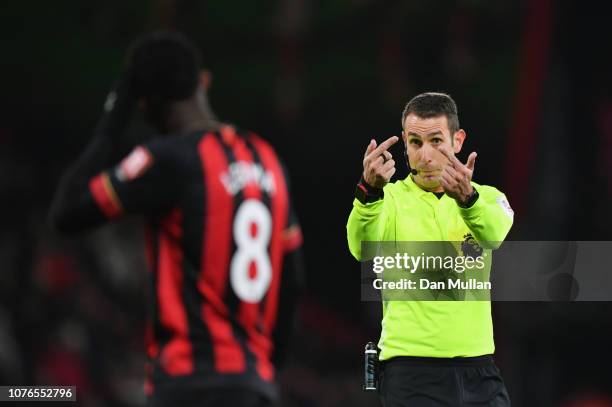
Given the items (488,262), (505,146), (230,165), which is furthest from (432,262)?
(505,146)

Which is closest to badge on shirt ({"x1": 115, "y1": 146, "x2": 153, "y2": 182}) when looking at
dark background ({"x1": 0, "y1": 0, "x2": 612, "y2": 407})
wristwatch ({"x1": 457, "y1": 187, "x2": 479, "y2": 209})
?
wristwatch ({"x1": 457, "y1": 187, "x2": 479, "y2": 209})

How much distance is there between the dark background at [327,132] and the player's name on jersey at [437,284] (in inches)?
237

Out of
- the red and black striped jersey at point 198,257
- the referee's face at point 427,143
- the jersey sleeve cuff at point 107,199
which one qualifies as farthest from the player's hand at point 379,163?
the jersey sleeve cuff at point 107,199

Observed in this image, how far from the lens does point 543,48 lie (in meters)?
10.7

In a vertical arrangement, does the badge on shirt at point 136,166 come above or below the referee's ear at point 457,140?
below

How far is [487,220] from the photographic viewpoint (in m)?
3.81

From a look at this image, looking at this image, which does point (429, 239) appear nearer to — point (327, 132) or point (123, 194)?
point (123, 194)

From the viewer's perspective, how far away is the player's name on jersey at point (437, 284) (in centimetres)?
394

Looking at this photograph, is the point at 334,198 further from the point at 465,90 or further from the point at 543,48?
the point at 543,48

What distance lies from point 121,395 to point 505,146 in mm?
4452

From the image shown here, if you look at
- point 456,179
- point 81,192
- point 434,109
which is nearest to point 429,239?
point 456,179

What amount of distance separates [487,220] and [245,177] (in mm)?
1034

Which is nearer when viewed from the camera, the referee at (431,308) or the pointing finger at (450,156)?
the pointing finger at (450,156)

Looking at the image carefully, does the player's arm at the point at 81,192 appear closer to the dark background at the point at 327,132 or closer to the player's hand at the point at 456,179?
the player's hand at the point at 456,179
